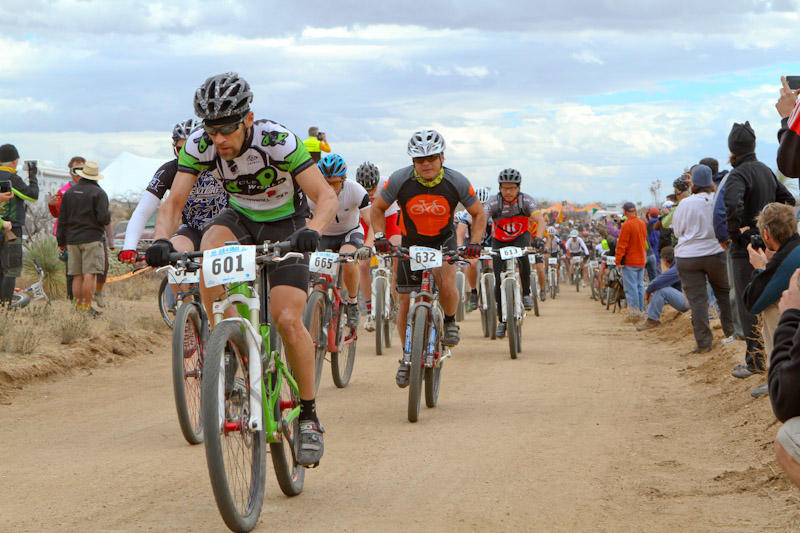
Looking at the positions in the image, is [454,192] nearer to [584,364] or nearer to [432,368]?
[432,368]

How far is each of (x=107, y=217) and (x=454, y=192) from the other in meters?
7.08

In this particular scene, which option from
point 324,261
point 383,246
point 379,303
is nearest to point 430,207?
point 383,246

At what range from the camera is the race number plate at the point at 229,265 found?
15.0 feet

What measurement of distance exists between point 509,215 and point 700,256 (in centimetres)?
286

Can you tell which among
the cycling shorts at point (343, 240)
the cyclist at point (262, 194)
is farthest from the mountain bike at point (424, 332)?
the cyclist at point (262, 194)

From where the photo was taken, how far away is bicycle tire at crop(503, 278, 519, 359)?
476 inches

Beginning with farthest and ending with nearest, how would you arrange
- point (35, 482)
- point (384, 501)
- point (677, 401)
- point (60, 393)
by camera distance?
point (60, 393) < point (677, 401) < point (35, 482) < point (384, 501)

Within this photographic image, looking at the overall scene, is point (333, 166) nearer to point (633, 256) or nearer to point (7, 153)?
point (7, 153)

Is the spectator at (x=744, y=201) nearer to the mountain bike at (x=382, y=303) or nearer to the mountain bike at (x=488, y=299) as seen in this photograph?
the mountain bike at (x=382, y=303)

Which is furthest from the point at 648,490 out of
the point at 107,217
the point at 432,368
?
the point at 107,217

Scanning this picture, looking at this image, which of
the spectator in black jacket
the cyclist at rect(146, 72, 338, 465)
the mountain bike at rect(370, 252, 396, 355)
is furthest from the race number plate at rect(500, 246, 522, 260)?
the spectator in black jacket

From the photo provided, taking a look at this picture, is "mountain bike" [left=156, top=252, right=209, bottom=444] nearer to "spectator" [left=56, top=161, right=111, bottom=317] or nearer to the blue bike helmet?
the blue bike helmet

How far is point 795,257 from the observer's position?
623 centimetres

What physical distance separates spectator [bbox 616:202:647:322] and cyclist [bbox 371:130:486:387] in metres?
9.65
